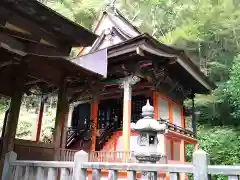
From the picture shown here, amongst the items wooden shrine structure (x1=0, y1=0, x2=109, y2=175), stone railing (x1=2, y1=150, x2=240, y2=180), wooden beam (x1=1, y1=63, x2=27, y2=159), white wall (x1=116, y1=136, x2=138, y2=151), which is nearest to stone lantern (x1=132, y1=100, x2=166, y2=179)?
stone railing (x1=2, y1=150, x2=240, y2=180)

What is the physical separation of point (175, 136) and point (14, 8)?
29.9 feet

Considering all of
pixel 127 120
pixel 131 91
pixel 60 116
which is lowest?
pixel 60 116

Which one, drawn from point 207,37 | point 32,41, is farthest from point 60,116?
point 207,37

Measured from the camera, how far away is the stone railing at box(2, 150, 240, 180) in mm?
3225

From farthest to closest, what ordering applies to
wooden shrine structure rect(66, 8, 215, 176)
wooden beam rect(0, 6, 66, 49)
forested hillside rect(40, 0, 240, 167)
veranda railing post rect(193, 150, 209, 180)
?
forested hillside rect(40, 0, 240, 167) < wooden shrine structure rect(66, 8, 215, 176) < wooden beam rect(0, 6, 66, 49) < veranda railing post rect(193, 150, 209, 180)

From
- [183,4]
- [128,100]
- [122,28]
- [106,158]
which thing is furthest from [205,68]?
[106,158]

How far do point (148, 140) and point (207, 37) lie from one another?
2083 centimetres

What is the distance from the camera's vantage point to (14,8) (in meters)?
4.23

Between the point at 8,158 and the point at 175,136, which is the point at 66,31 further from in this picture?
the point at 175,136

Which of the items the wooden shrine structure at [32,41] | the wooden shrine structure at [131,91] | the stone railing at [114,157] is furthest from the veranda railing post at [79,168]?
the stone railing at [114,157]

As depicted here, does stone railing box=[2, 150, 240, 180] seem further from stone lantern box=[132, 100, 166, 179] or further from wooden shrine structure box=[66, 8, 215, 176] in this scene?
wooden shrine structure box=[66, 8, 215, 176]

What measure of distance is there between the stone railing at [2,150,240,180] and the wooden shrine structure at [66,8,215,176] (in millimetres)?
3501

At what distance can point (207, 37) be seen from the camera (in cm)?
2427

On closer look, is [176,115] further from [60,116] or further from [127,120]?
[60,116]
